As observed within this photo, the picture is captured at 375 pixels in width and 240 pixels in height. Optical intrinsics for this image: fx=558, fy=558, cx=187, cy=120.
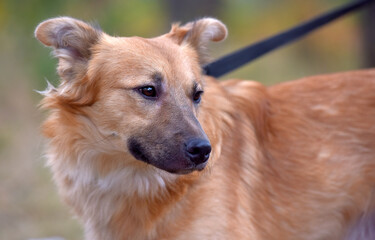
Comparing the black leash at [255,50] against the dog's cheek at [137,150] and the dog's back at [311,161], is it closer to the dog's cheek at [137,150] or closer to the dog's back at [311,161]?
the dog's back at [311,161]

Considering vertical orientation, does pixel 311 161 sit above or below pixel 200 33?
below

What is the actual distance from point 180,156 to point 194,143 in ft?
0.37

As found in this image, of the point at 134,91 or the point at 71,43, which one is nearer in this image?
the point at 134,91

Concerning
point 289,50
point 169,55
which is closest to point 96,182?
point 169,55

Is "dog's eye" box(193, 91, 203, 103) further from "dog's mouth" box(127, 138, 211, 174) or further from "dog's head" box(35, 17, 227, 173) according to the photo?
"dog's mouth" box(127, 138, 211, 174)

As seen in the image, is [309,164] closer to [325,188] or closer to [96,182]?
[325,188]

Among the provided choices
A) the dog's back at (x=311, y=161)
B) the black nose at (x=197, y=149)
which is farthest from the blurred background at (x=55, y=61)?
the dog's back at (x=311, y=161)

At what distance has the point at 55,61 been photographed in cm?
901

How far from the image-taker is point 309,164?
3.84 m

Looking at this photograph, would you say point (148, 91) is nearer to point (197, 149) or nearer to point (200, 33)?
point (197, 149)

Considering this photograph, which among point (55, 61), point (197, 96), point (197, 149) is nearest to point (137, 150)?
point (197, 149)

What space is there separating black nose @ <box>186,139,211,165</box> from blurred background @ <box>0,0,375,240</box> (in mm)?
1202

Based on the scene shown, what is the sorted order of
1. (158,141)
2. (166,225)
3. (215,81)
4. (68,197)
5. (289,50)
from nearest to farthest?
(158,141) < (166,225) < (68,197) < (215,81) < (289,50)

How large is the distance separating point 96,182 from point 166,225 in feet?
1.76
